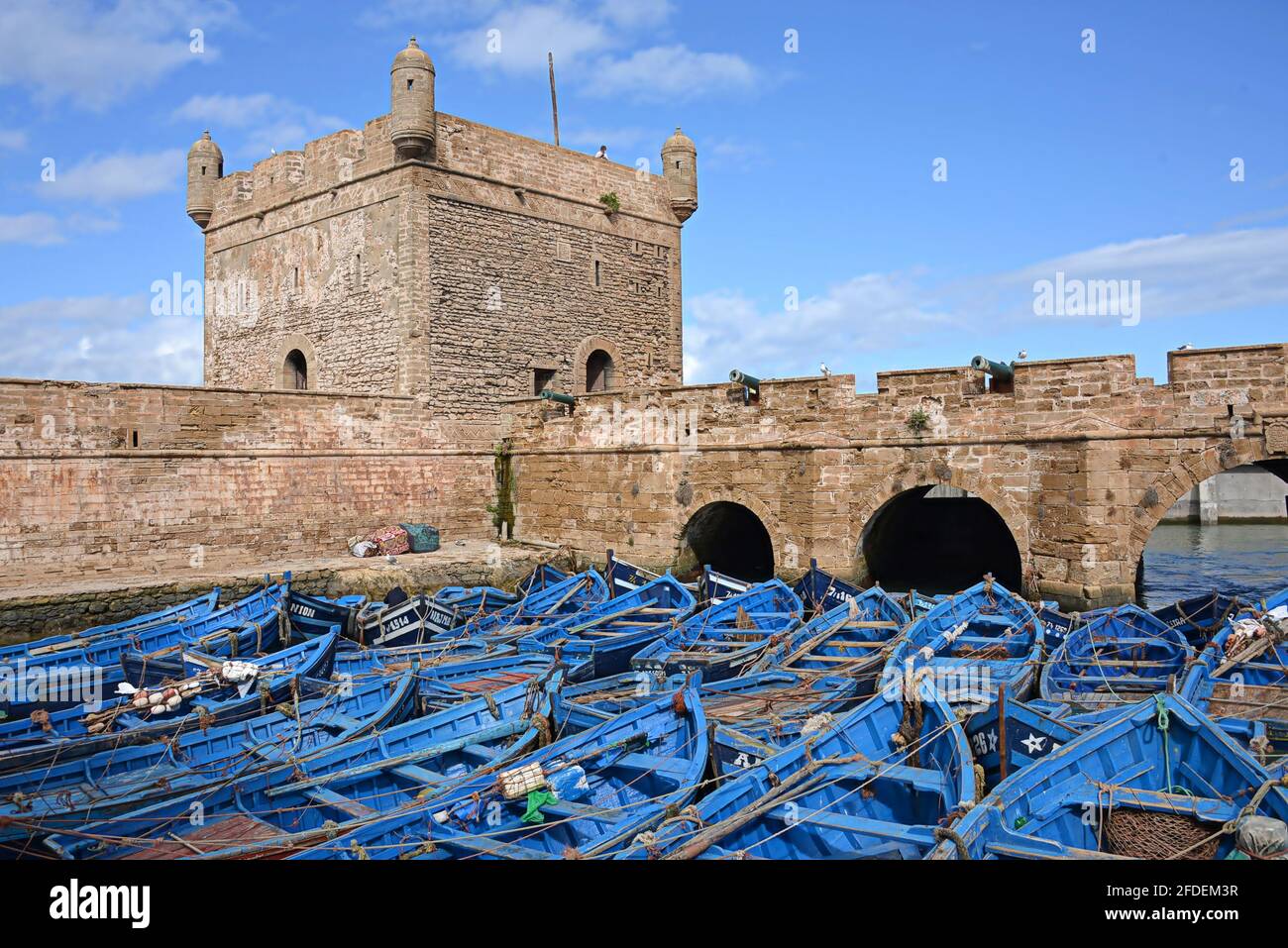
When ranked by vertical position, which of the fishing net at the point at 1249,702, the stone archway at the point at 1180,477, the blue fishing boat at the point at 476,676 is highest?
the stone archway at the point at 1180,477

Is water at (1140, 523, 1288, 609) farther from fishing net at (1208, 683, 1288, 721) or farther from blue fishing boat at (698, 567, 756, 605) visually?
blue fishing boat at (698, 567, 756, 605)

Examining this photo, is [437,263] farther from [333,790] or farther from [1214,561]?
[1214,561]

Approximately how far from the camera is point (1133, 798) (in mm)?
6453

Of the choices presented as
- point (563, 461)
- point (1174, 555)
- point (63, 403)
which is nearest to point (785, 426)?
point (563, 461)

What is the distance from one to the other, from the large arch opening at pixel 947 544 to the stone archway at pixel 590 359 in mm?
7872

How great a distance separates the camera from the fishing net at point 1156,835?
590 cm

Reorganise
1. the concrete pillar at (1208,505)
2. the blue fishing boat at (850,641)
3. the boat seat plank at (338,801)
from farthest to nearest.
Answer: the concrete pillar at (1208,505), the blue fishing boat at (850,641), the boat seat plank at (338,801)

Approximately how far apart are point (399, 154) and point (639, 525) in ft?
31.2

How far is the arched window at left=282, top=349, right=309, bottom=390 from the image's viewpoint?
949 inches

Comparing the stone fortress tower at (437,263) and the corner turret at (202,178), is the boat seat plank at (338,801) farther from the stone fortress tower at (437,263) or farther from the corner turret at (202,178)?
the corner turret at (202,178)

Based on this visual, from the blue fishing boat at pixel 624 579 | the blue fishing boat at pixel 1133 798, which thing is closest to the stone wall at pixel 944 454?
the blue fishing boat at pixel 624 579

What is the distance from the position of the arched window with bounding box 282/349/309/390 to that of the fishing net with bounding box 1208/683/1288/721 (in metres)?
20.5
